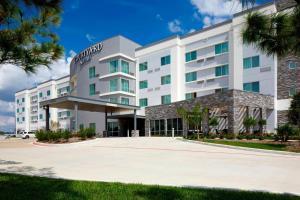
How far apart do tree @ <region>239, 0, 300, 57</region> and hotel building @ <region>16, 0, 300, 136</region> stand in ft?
59.7

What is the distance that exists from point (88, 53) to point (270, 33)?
45.7 meters

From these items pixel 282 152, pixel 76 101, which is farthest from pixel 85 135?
pixel 282 152

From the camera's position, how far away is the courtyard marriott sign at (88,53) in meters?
50.7

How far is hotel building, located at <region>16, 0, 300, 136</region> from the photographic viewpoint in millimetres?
32156

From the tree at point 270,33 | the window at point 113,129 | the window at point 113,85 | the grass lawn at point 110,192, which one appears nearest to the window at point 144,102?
the window at point 113,85

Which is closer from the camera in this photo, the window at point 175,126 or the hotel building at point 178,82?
the hotel building at point 178,82

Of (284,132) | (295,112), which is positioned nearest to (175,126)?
(295,112)

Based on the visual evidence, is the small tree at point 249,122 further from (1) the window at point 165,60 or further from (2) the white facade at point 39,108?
(2) the white facade at point 39,108

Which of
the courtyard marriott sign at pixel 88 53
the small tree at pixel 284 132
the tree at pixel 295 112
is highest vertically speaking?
the courtyard marriott sign at pixel 88 53

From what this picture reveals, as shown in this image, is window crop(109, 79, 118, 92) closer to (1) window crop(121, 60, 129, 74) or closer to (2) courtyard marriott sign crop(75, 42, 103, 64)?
(1) window crop(121, 60, 129, 74)

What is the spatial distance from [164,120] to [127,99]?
446 inches

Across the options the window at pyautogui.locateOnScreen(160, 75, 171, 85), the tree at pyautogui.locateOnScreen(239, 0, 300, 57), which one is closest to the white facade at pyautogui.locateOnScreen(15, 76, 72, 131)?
the window at pyautogui.locateOnScreen(160, 75, 171, 85)

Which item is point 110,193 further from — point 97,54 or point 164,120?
point 97,54

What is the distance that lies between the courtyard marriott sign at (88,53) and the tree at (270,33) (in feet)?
136
